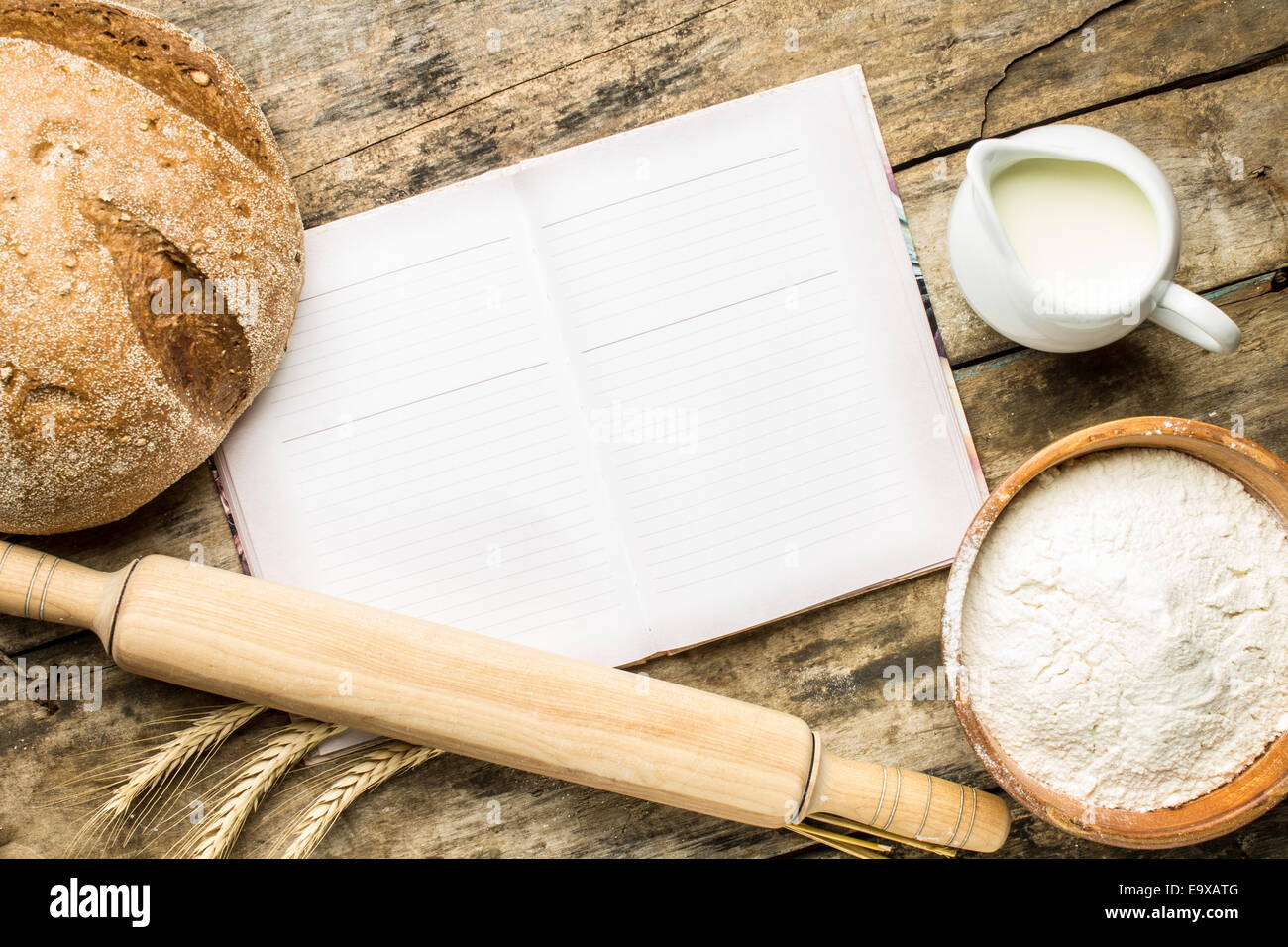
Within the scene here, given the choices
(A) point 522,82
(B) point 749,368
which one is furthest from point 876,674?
(A) point 522,82

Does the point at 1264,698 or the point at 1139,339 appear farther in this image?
the point at 1139,339

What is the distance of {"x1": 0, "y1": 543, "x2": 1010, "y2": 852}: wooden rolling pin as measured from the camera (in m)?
0.89

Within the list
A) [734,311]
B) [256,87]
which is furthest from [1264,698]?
[256,87]

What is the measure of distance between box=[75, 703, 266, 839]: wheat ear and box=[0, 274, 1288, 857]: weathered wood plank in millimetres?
200

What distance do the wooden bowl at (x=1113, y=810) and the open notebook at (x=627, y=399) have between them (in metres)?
0.20

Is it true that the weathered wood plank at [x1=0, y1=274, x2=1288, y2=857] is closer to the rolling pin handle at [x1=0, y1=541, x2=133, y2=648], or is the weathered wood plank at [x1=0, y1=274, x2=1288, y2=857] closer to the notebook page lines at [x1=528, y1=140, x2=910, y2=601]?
the notebook page lines at [x1=528, y1=140, x2=910, y2=601]

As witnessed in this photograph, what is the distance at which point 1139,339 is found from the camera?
1.08 m

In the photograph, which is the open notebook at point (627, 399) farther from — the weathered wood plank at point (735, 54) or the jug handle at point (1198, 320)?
the jug handle at point (1198, 320)

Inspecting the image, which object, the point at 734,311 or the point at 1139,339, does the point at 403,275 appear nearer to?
the point at 734,311

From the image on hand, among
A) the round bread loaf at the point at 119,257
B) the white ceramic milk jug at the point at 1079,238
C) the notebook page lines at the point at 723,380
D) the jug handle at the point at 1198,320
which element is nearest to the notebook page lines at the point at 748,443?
the notebook page lines at the point at 723,380
